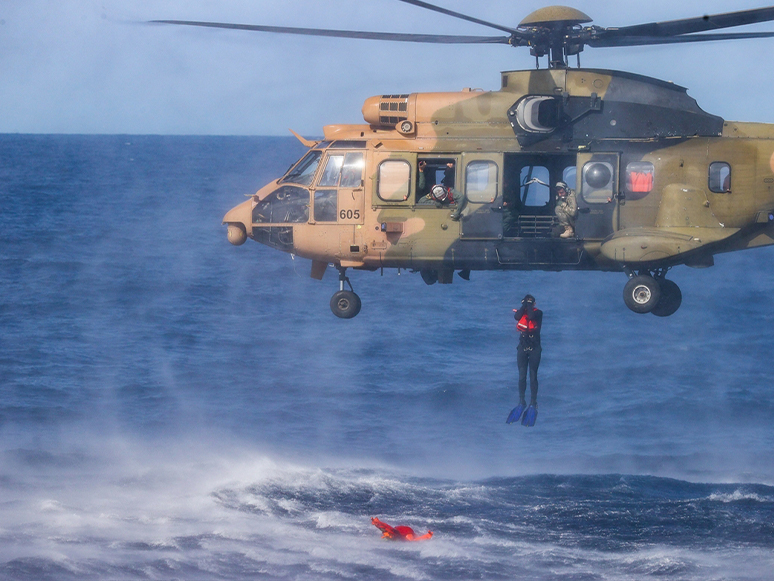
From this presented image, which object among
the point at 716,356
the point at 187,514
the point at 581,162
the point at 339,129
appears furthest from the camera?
the point at 716,356

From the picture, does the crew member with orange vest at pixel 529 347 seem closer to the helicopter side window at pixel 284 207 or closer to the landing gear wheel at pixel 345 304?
the landing gear wheel at pixel 345 304

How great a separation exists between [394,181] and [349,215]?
1.40m

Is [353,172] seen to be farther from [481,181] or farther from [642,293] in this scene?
[642,293]

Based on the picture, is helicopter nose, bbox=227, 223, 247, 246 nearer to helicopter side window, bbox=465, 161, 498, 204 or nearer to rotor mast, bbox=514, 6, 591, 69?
helicopter side window, bbox=465, 161, 498, 204

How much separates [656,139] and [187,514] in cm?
8111

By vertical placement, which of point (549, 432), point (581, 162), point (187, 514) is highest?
point (581, 162)

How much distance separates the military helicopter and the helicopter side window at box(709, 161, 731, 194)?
0.9 inches

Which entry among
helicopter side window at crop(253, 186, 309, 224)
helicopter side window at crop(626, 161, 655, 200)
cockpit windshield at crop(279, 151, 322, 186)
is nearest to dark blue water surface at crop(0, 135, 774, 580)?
helicopter side window at crop(253, 186, 309, 224)

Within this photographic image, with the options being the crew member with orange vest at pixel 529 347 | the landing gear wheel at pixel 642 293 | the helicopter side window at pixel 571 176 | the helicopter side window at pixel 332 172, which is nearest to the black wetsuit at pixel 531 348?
the crew member with orange vest at pixel 529 347

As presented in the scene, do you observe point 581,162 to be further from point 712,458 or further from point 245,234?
point 712,458

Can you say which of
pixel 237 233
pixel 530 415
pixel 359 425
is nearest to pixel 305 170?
pixel 237 233

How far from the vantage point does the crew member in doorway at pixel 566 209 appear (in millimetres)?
22688

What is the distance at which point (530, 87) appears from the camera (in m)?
23.2

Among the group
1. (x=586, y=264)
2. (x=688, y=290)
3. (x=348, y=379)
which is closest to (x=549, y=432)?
(x=348, y=379)
